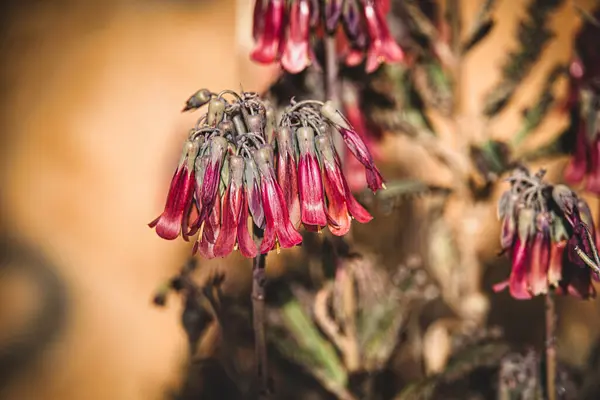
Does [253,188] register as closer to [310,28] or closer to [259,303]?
[259,303]

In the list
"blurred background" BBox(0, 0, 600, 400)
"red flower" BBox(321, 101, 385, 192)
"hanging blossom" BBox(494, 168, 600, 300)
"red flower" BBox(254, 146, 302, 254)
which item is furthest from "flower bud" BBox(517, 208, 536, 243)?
"blurred background" BBox(0, 0, 600, 400)

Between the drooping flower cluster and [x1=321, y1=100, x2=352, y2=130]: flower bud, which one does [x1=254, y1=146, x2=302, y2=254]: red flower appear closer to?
[x1=321, y1=100, x2=352, y2=130]: flower bud

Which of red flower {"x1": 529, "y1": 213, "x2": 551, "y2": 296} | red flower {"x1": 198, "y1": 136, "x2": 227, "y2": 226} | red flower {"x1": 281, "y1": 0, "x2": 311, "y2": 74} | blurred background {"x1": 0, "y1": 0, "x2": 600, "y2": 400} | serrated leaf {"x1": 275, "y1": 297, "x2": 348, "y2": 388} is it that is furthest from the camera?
blurred background {"x1": 0, "y1": 0, "x2": 600, "y2": 400}

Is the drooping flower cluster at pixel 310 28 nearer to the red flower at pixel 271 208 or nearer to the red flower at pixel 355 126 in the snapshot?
the red flower at pixel 355 126

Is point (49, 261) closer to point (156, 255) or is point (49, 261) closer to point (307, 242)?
point (156, 255)

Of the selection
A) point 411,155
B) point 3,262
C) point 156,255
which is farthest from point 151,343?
point 411,155

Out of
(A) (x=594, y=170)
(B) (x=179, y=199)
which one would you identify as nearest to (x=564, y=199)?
(A) (x=594, y=170)
